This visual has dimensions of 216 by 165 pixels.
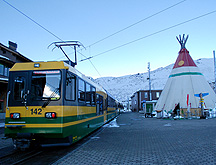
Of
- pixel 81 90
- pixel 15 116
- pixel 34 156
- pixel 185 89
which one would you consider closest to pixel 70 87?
pixel 81 90

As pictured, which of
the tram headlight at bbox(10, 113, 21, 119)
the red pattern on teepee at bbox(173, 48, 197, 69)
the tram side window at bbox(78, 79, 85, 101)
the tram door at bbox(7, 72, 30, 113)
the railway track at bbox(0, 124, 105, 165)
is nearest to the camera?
the railway track at bbox(0, 124, 105, 165)

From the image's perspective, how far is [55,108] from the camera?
690 centimetres

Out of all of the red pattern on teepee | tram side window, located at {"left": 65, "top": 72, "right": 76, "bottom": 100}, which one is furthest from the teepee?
tram side window, located at {"left": 65, "top": 72, "right": 76, "bottom": 100}

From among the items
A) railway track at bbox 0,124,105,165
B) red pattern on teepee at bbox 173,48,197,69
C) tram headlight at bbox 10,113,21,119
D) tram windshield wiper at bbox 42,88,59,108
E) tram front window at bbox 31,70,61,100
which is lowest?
railway track at bbox 0,124,105,165

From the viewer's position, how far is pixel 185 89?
29844 mm

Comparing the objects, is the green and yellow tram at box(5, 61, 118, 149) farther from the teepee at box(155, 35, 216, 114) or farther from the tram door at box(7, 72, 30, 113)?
the teepee at box(155, 35, 216, 114)

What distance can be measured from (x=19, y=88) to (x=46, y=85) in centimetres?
98

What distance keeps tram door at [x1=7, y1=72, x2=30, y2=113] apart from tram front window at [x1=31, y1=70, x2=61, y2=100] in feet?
0.84

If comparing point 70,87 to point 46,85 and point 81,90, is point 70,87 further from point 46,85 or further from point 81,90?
point 81,90

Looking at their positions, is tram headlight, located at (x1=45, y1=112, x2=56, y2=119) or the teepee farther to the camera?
the teepee

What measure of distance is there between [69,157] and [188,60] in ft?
96.6

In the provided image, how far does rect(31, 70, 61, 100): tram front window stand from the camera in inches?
277

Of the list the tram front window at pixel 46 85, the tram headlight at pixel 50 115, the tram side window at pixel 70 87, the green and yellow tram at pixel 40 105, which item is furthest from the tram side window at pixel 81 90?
the tram headlight at pixel 50 115

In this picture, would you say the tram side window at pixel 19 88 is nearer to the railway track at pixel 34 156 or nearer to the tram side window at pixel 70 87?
the tram side window at pixel 70 87
